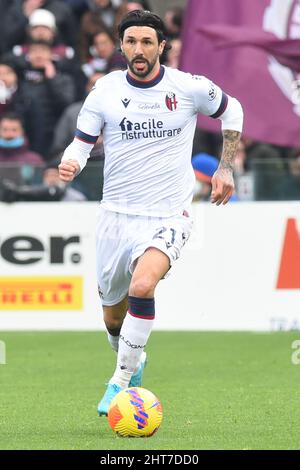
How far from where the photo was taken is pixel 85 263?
1574cm

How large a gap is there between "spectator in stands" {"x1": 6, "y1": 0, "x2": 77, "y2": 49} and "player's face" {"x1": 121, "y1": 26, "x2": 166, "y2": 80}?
32.7 feet

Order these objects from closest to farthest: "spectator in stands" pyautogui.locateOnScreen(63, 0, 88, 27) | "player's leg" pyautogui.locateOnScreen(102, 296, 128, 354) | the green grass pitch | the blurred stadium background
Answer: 1. the green grass pitch
2. "player's leg" pyautogui.locateOnScreen(102, 296, 128, 354)
3. the blurred stadium background
4. "spectator in stands" pyautogui.locateOnScreen(63, 0, 88, 27)

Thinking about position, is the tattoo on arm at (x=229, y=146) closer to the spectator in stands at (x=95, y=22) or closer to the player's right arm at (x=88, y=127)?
the player's right arm at (x=88, y=127)

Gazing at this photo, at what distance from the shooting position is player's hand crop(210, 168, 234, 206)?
9.38 m

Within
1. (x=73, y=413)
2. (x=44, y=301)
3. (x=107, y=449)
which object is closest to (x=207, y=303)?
(x=44, y=301)

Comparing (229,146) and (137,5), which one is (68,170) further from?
(137,5)

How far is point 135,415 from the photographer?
8.43 meters

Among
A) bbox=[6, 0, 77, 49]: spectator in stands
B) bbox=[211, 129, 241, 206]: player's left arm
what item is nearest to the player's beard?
bbox=[211, 129, 241, 206]: player's left arm

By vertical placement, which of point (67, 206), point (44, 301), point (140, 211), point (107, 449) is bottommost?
point (44, 301)

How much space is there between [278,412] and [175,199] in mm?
1645

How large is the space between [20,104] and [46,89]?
15.3 inches

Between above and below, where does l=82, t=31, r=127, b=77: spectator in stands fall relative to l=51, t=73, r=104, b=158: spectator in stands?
above

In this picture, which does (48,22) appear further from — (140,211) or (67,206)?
(140,211)

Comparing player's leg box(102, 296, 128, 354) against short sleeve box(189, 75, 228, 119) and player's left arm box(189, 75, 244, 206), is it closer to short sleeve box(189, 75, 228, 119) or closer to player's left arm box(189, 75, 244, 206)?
player's left arm box(189, 75, 244, 206)
